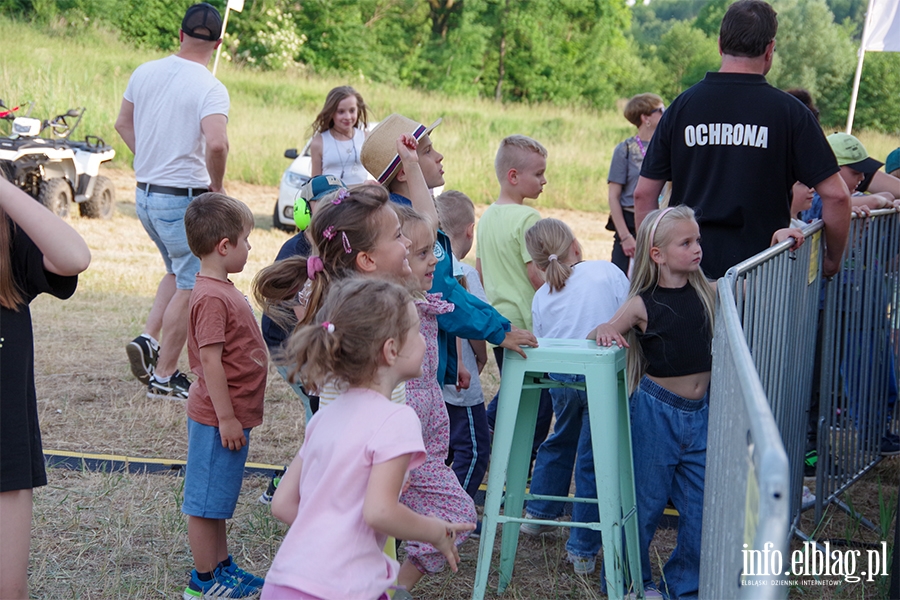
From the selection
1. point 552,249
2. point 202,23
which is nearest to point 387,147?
point 552,249

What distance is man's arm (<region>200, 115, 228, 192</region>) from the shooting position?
18.4 feet

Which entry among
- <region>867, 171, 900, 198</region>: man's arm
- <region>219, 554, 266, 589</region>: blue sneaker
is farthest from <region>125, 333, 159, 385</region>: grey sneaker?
<region>867, 171, 900, 198</region>: man's arm

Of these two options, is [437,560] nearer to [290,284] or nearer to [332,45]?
[290,284]

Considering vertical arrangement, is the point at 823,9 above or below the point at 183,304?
above

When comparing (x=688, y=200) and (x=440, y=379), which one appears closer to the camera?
(x=440, y=379)

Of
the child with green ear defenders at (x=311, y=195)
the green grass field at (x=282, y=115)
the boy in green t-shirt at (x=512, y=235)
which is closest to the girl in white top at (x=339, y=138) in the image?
the boy in green t-shirt at (x=512, y=235)

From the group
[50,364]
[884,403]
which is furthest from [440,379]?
[50,364]

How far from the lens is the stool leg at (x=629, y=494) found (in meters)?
3.38

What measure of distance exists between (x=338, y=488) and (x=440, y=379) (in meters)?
1.13

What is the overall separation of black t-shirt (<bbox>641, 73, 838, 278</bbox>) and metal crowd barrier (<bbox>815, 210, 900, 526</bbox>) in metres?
0.62

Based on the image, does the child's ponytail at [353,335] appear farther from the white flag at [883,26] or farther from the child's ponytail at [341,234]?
the white flag at [883,26]

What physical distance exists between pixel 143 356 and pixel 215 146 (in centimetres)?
142

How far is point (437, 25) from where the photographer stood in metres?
38.9

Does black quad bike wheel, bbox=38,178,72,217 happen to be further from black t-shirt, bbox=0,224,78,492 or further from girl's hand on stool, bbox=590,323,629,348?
girl's hand on stool, bbox=590,323,629,348
